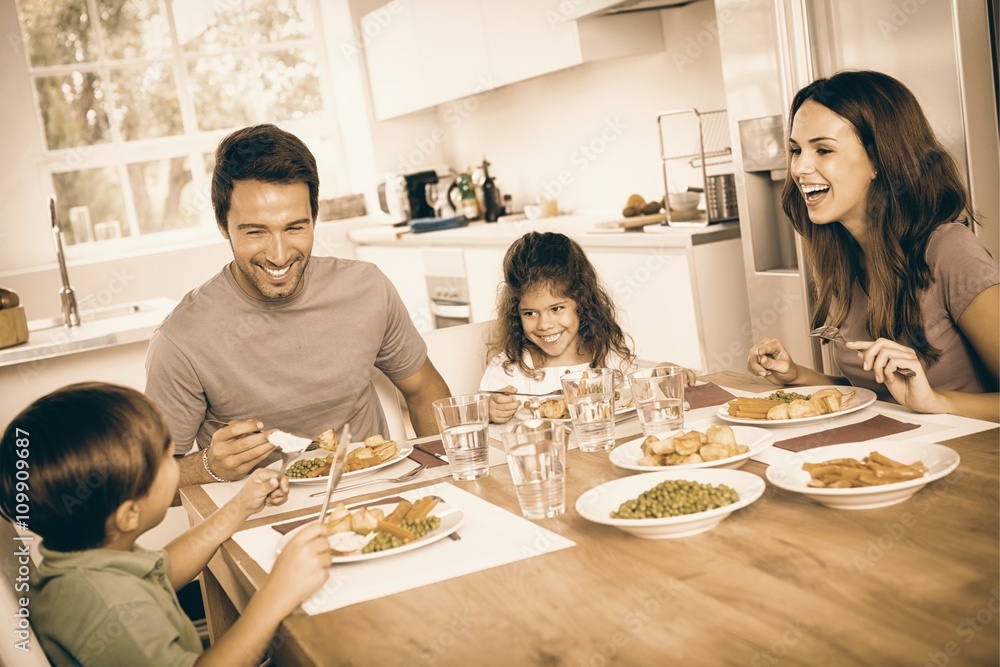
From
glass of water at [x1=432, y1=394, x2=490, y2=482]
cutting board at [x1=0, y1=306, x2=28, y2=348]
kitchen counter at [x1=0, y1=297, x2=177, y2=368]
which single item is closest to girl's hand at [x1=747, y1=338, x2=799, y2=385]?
glass of water at [x1=432, y1=394, x2=490, y2=482]

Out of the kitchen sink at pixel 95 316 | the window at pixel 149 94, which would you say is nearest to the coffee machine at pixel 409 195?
the window at pixel 149 94

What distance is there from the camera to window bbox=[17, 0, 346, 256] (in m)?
6.19

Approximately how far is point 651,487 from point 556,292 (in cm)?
111

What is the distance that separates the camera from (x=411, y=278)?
230 inches

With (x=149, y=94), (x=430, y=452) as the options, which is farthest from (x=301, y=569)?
(x=149, y=94)

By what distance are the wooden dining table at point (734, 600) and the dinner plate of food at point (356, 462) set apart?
0.41m

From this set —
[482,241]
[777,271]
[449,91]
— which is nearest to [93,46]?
[449,91]

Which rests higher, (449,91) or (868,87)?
(449,91)

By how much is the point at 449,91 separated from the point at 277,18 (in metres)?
1.98

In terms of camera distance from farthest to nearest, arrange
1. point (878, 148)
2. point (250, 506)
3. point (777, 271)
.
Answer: point (777, 271) → point (878, 148) → point (250, 506)

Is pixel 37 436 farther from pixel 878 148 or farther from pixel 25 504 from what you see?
pixel 878 148

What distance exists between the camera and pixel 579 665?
879 millimetres

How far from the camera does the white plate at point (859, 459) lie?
112 cm

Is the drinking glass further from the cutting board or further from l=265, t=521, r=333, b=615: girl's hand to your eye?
the cutting board
